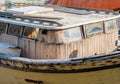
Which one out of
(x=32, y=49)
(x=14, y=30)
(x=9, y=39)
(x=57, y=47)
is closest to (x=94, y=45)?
(x=57, y=47)

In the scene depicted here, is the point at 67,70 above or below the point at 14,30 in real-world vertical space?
below

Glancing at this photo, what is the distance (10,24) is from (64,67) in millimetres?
2226

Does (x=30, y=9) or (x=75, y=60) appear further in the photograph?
(x=30, y=9)

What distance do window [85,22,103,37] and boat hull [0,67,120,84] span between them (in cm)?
120

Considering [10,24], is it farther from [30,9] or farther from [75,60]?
[75,60]

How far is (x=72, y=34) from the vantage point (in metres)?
8.09

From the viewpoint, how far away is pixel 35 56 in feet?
27.3

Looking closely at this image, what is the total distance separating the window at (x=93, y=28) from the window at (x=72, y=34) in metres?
0.29

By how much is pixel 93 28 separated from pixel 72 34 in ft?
2.46

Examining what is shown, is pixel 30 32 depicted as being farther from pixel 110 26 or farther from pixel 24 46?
pixel 110 26

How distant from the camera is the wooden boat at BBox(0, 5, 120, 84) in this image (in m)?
7.69

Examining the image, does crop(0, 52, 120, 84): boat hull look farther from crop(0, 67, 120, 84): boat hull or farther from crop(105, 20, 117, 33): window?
crop(105, 20, 117, 33): window

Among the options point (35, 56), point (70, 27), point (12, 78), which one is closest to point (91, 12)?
point (70, 27)

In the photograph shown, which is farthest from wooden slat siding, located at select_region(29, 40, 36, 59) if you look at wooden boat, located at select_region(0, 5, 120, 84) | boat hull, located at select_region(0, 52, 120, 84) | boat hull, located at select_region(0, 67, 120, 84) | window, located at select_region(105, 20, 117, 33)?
window, located at select_region(105, 20, 117, 33)
